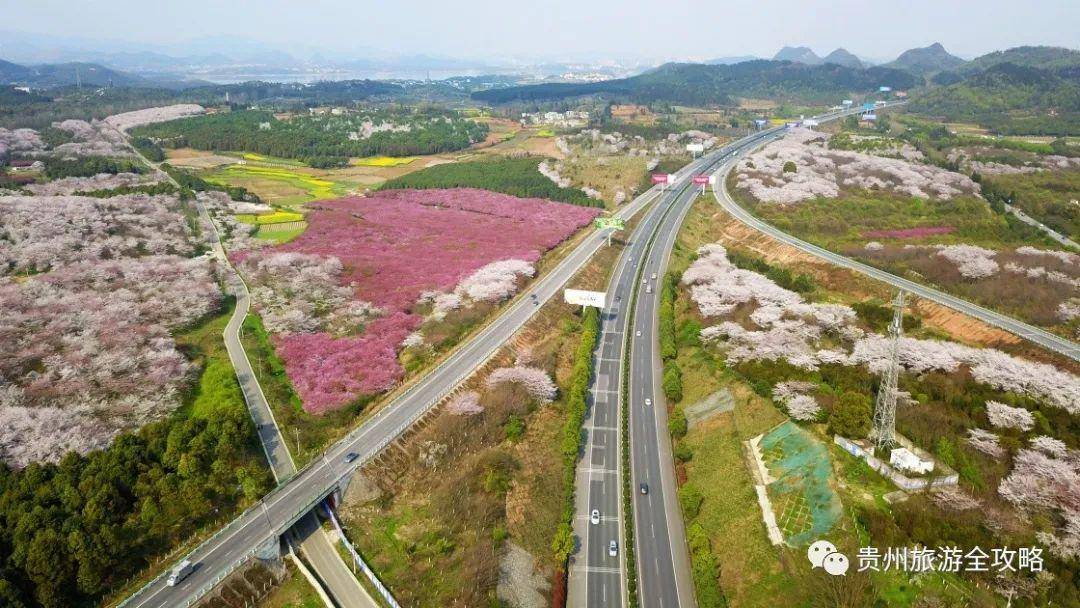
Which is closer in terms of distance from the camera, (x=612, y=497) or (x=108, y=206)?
(x=612, y=497)

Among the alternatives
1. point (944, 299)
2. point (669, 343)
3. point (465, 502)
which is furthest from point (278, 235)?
point (944, 299)

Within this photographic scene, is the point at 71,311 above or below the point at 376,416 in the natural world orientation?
above

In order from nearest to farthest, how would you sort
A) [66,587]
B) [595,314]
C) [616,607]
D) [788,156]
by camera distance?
[66,587] → [616,607] → [595,314] → [788,156]

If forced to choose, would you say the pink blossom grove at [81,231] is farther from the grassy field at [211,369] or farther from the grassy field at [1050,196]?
the grassy field at [1050,196]

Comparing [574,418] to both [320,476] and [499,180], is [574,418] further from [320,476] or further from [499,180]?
[499,180]

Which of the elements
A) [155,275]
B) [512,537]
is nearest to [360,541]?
[512,537]

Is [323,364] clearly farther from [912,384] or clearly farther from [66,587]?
[912,384]
